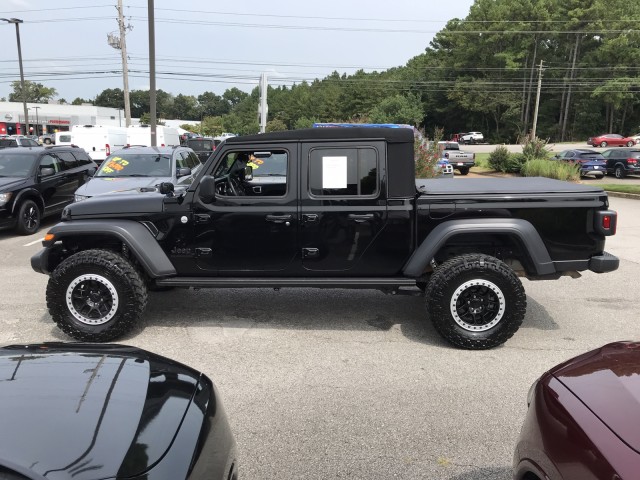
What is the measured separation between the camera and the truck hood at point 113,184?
9539mm

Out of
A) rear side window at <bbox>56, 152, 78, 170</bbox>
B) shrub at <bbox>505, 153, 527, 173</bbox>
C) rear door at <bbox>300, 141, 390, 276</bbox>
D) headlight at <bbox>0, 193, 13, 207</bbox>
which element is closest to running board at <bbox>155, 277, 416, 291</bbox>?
rear door at <bbox>300, 141, 390, 276</bbox>

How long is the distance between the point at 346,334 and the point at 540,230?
2074 mm

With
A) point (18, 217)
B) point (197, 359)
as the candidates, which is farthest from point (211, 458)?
point (18, 217)

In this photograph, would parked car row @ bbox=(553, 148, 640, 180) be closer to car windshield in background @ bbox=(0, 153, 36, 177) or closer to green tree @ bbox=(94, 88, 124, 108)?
car windshield in background @ bbox=(0, 153, 36, 177)

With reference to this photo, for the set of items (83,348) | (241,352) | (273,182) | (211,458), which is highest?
(273,182)

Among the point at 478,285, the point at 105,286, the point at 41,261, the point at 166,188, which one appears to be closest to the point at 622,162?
the point at 478,285

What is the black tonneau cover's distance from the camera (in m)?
4.80

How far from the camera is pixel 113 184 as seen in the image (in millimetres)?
9953

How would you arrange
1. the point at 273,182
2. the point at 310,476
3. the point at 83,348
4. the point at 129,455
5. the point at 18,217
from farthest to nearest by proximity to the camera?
the point at 18,217 < the point at 273,182 < the point at 310,476 < the point at 83,348 < the point at 129,455

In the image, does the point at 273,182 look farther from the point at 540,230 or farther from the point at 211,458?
the point at 211,458

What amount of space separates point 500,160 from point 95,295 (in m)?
25.6

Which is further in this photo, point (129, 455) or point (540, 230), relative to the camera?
point (540, 230)

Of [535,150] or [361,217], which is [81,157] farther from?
[535,150]

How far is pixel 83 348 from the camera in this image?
2590 millimetres
